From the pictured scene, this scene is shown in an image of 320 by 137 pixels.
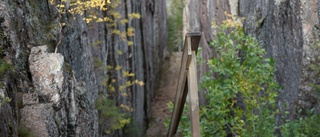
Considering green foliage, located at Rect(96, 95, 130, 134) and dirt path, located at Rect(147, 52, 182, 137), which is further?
dirt path, located at Rect(147, 52, 182, 137)

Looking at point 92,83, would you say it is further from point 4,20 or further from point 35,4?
point 4,20

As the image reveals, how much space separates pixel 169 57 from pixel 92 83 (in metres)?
24.7

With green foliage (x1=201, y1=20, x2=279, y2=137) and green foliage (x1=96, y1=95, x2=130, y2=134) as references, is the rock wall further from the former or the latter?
green foliage (x1=201, y1=20, x2=279, y2=137)

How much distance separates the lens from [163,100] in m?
23.7

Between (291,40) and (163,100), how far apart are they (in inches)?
560

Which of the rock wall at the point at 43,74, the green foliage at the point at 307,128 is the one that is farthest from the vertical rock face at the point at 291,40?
the rock wall at the point at 43,74

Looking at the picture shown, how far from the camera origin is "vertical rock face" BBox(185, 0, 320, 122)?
9.09 metres

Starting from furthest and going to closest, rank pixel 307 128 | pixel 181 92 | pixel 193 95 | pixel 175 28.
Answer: pixel 175 28 → pixel 307 128 → pixel 181 92 → pixel 193 95

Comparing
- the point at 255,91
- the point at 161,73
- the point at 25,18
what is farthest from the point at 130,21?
the point at 161,73

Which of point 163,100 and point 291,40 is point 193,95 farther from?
point 163,100

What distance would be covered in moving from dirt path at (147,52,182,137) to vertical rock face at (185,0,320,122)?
7382mm

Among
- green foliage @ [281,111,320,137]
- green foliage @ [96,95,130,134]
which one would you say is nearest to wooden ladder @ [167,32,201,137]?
green foliage @ [281,111,320,137]

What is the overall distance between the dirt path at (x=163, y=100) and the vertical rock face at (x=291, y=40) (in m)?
7.38

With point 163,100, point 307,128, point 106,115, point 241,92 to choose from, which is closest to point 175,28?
point 163,100
